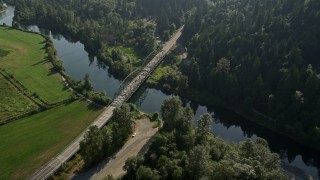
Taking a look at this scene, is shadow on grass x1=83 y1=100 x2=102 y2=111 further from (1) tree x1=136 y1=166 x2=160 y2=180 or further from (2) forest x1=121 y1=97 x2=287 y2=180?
(1) tree x1=136 y1=166 x2=160 y2=180

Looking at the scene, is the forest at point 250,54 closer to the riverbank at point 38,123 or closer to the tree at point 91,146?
the riverbank at point 38,123

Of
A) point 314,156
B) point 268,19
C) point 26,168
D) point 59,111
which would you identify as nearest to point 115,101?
point 59,111

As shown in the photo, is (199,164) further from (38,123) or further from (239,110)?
(38,123)

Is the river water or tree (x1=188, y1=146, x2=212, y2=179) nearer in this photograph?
tree (x1=188, y1=146, x2=212, y2=179)

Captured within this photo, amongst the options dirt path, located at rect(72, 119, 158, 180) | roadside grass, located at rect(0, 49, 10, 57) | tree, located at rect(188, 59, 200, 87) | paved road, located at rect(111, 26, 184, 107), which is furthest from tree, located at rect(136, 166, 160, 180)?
roadside grass, located at rect(0, 49, 10, 57)

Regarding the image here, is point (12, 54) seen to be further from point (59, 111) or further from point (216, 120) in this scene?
point (216, 120)

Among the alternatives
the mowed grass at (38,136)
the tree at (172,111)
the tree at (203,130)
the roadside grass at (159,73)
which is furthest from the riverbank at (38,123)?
the tree at (203,130)
